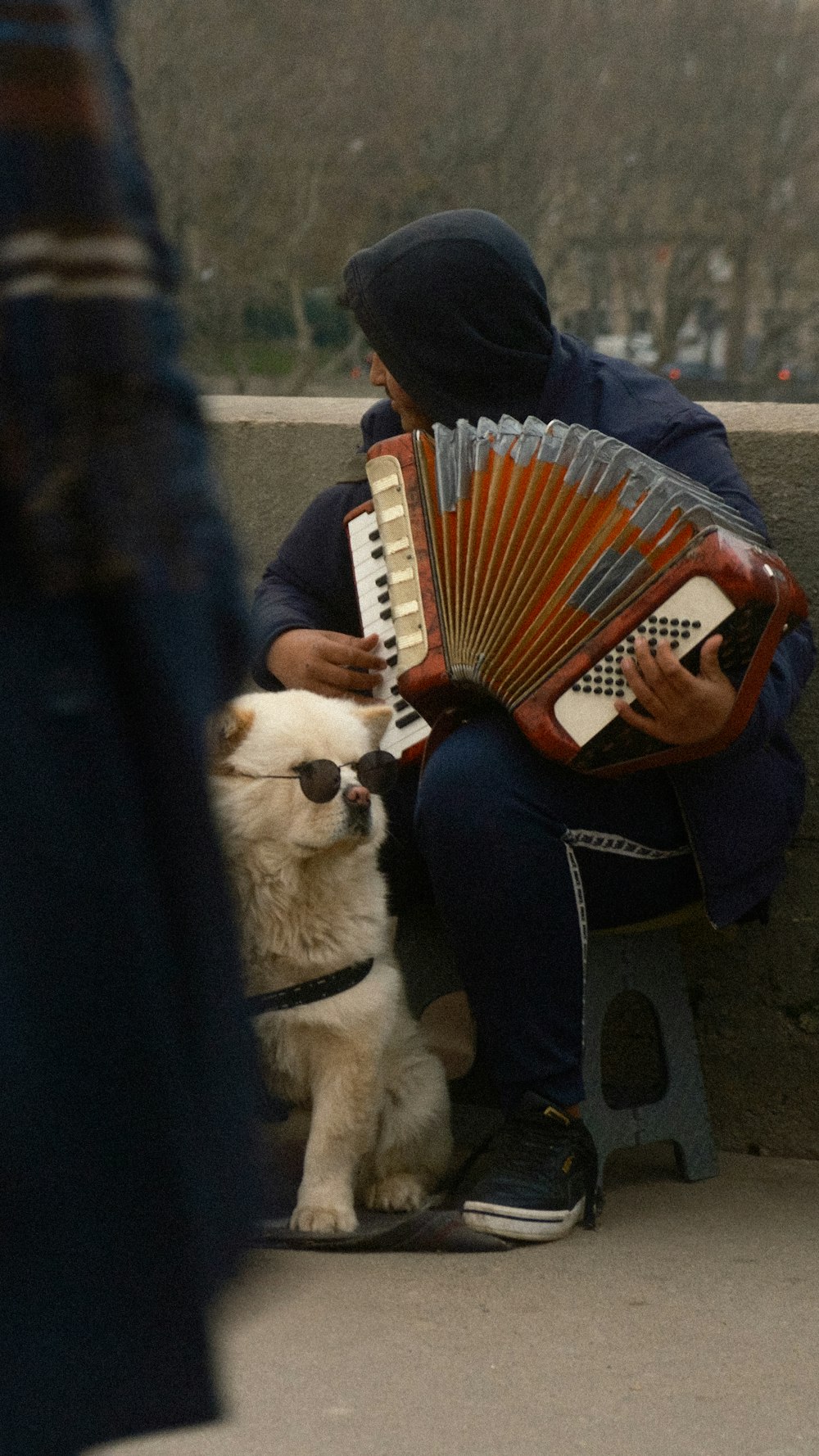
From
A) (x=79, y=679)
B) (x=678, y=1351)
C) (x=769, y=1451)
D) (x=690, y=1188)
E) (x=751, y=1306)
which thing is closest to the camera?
(x=79, y=679)

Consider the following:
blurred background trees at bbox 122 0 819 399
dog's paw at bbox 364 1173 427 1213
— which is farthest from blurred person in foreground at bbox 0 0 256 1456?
blurred background trees at bbox 122 0 819 399

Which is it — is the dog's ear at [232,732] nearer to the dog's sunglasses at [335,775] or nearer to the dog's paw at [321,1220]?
the dog's sunglasses at [335,775]

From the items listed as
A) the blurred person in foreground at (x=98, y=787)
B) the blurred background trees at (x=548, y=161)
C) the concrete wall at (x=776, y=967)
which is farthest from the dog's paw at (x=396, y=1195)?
the blurred background trees at (x=548, y=161)

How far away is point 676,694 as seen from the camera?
Answer: 2955 mm

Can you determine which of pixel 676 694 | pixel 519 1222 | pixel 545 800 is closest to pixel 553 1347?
pixel 519 1222

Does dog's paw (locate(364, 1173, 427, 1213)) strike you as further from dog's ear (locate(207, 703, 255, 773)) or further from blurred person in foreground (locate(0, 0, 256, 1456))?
blurred person in foreground (locate(0, 0, 256, 1456))

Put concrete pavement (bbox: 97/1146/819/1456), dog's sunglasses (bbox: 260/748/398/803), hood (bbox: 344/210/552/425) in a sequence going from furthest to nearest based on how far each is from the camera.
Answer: hood (bbox: 344/210/552/425) < dog's sunglasses (bbox: 260/748/398/803) < concrete pavement (bbox: 97/1146/819/1456)

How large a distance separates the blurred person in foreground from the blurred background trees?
25.9m

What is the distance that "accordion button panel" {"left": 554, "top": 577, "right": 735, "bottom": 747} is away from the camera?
2.94m

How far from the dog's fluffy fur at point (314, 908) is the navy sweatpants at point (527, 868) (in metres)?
0.15

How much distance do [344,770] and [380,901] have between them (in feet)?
1.06

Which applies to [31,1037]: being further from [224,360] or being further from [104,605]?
[224,360]

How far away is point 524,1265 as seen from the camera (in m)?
3.09

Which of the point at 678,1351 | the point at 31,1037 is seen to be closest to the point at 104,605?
the point at 31,1037
